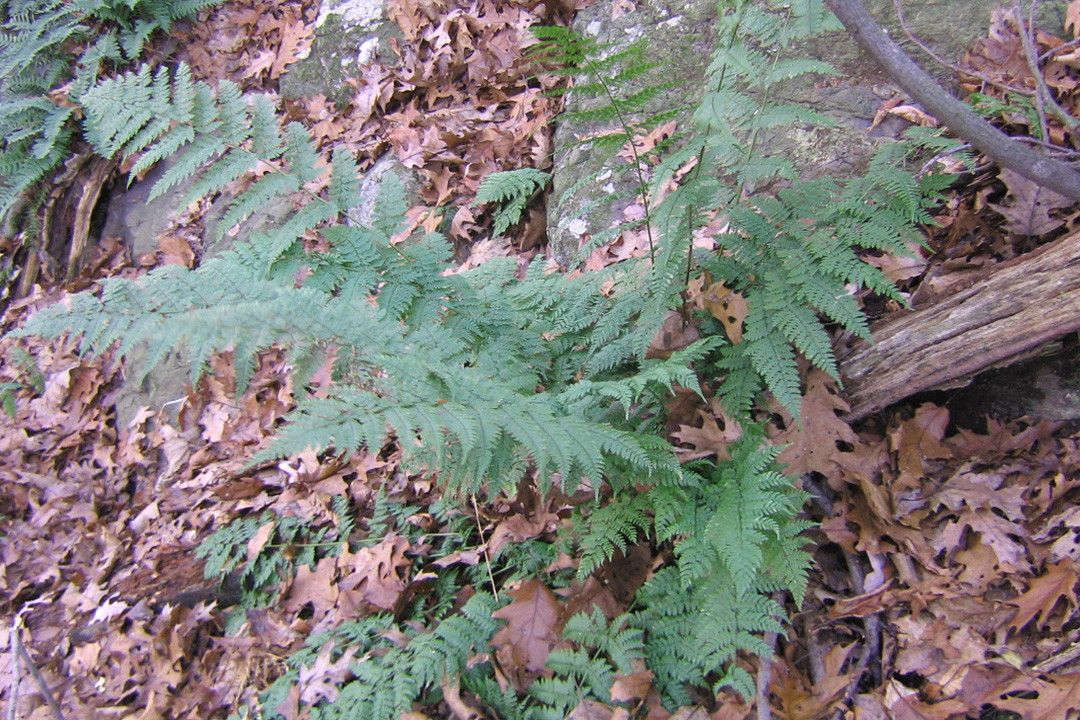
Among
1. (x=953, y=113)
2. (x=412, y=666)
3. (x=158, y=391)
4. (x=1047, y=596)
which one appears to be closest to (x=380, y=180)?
(x=158, y=391)

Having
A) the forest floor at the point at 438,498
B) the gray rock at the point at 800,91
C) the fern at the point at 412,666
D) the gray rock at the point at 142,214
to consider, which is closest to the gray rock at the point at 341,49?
the forest floor at the point at 438,498

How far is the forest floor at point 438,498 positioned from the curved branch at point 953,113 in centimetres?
47

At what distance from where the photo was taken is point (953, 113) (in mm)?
2100

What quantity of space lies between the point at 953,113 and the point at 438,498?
2.83 m

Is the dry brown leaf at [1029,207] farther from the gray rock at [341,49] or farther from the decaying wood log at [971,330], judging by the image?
the gray rock at [341,49]

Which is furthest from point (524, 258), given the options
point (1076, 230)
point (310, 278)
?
point (1076, 230)

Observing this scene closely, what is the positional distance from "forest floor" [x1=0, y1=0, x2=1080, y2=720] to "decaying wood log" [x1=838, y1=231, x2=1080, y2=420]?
16cm

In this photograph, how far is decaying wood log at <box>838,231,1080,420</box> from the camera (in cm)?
220

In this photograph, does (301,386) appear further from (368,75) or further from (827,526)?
(368,75)

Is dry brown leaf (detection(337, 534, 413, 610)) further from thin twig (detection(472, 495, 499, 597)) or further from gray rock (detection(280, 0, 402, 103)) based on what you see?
gray rock (detection(280, 0, 402, 103))

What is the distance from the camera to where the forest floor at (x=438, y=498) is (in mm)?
2131

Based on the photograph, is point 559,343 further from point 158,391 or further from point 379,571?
point 158,391

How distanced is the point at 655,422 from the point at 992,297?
4.31 ft

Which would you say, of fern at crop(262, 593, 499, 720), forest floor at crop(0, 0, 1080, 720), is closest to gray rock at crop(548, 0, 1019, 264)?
forest floor at crop(0, 0, 1080, 720)
